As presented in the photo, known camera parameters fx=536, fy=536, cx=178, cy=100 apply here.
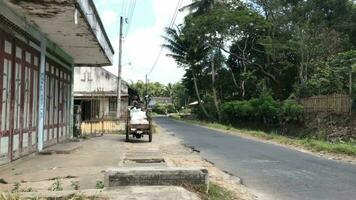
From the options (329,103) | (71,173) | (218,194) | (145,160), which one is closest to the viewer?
(218,194)

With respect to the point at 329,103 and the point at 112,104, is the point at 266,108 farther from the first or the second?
the point at 112,104

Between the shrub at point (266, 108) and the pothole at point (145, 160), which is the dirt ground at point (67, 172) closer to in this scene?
the pothole at point (145, 160)

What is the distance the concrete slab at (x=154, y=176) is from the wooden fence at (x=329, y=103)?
26.1 m

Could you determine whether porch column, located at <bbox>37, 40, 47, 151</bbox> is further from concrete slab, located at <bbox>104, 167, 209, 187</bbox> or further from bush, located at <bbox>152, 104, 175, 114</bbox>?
bush, located at <bbox>152, 104, 175, 114</bbox>

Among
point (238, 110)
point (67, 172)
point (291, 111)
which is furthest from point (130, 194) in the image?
point (238, 110)

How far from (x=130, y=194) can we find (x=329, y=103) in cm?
3025

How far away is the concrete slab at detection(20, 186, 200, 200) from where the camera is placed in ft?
27.6

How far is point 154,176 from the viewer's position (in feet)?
32.2

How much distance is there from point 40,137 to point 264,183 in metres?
8.45

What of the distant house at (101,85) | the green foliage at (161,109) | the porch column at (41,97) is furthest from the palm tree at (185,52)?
the green foliage at (161,109)

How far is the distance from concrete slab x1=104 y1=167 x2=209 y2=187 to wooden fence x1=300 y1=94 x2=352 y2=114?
85.6 ft

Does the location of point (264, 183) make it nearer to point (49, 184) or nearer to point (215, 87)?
point (49, 184)

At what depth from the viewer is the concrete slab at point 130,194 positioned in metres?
8.41

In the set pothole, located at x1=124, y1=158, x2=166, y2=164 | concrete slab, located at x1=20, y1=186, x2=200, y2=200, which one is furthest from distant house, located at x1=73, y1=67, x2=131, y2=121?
concrete slab, located at x1=20, y1=186, x2=200, y2=200
